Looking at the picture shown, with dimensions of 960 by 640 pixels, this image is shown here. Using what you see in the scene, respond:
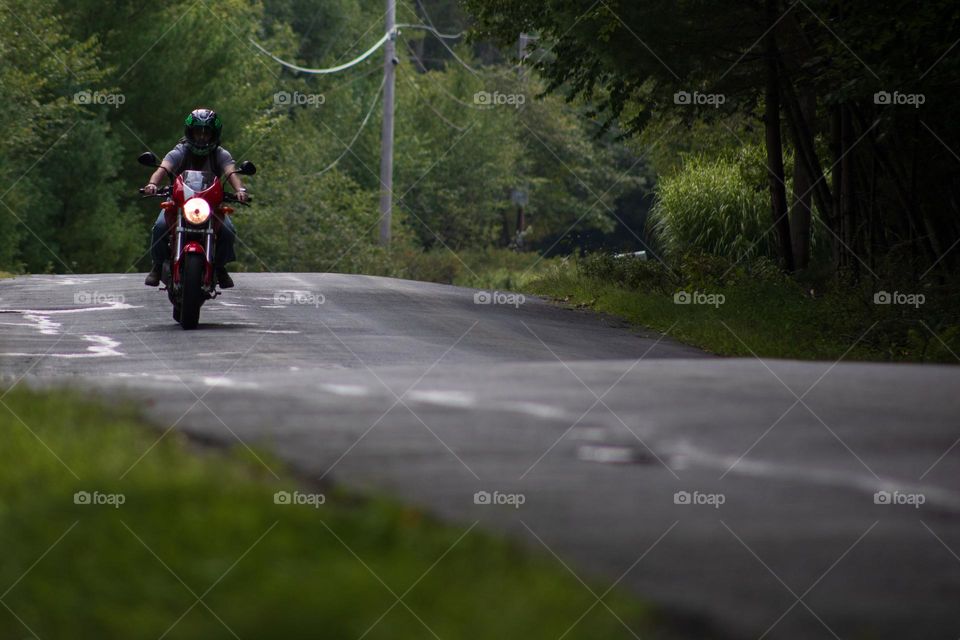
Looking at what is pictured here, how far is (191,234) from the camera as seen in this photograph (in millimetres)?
14539

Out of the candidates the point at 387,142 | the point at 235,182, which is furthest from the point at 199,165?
the point at 387,142

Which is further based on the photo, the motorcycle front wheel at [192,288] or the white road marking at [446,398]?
the motorcycle front wheel at [192,288]

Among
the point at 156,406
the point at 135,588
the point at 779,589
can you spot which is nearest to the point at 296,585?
the point at 135,588

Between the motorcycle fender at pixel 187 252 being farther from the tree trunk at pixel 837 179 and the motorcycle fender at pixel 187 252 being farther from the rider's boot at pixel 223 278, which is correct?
the tree trunk at pixel 837 179

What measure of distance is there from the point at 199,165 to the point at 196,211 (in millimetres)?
923

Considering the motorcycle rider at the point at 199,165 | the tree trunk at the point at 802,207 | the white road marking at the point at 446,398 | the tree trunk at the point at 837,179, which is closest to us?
the white road marking at the point at 446,398

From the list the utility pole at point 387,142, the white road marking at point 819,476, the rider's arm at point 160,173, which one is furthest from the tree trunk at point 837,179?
the utility pole at point 387,142

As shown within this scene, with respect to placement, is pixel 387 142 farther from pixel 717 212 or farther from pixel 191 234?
pixel 191 234

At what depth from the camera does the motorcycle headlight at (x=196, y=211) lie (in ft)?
47.5

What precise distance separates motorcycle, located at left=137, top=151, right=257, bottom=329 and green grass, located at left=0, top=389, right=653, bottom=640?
931cm

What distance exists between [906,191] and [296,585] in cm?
1680

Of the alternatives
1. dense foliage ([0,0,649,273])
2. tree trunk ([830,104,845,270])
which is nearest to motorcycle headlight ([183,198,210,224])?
tree trunk ([830,104,845,270])

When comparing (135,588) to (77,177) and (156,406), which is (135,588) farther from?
(77,177)

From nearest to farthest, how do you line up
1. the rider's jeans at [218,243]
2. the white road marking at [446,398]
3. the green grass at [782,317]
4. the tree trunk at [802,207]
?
the white road marking at [446,398], the rider's jeans at [218,243], the green grass at [782,317], the tree trunk at [802,207]
